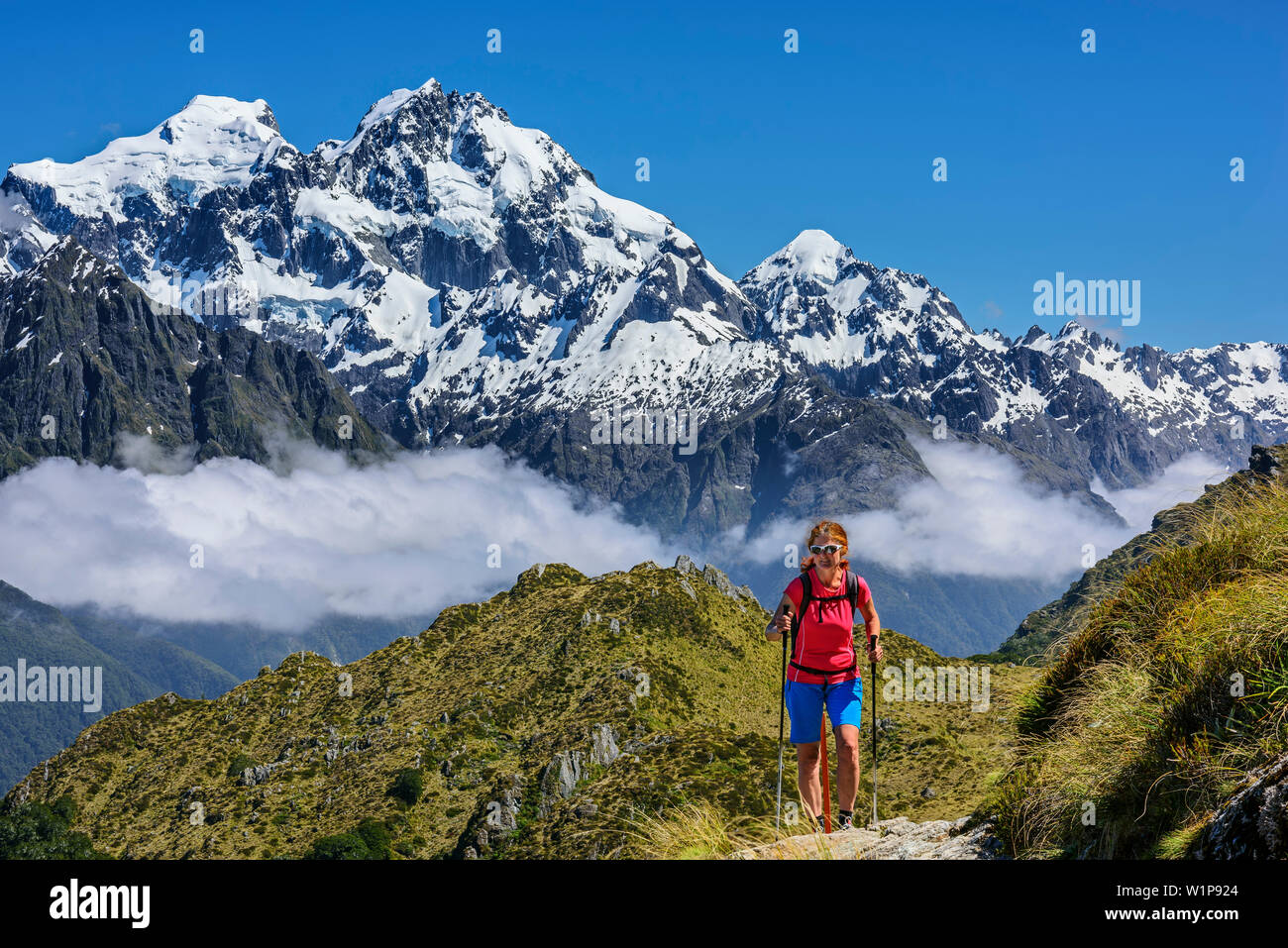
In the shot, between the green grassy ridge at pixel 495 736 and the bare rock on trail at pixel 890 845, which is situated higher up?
the bare rock on trail at pixel 890 845

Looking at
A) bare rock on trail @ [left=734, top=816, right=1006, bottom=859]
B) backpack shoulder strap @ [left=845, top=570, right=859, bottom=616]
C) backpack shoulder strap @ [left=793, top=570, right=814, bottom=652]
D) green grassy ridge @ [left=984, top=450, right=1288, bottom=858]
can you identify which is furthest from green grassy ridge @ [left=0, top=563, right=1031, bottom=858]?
green grassy ridge @ [left=984, top=450, right=1288, bottom=858]

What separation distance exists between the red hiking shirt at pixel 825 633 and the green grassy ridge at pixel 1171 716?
2.44 meters

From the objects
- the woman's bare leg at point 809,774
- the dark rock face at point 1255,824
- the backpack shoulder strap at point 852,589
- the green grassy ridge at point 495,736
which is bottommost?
the green grassy ridge at point 495,736

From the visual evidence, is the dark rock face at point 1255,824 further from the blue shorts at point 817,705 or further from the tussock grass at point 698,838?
the blue shorts at point 817,705

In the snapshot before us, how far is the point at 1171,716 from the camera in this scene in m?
9.13

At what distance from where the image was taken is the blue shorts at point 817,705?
12.0 metres

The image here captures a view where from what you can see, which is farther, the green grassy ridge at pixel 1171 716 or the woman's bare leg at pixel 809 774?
the woman's bare leg at pixel 809 774

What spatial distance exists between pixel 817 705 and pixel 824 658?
0.80 m

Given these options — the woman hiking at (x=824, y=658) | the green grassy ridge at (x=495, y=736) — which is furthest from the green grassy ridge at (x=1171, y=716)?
Result: the green grassy ridge at (x=495, y=736)

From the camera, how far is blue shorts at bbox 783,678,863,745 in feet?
39.3

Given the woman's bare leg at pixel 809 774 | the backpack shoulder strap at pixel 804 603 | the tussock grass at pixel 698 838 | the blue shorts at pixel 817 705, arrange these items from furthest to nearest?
1. the woman's bare leg at pixel 809 774
2. the backpack shoulder strap at pixel 804 603
3. the blue shorts at pixel 817 705
4. the tussock grass at pixel 698 838

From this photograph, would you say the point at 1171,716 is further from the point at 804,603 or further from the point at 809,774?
the point at 809,774
